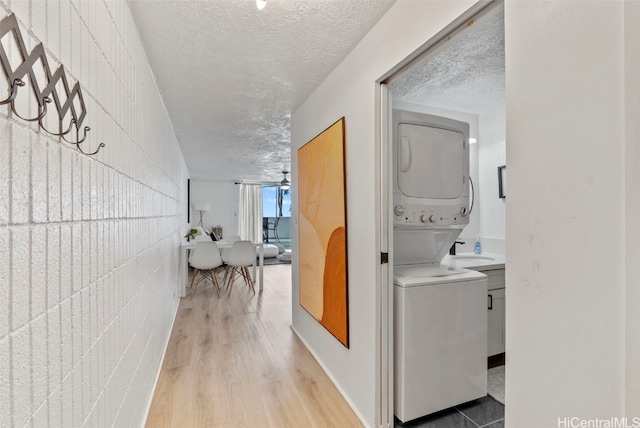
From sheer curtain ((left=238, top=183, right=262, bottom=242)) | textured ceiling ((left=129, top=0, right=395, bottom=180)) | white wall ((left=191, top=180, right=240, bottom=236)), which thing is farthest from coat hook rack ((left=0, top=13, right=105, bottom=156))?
sheer curtain ((left=238, top=183, right=262, bottom=242))

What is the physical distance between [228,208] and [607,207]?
8577 millimetres

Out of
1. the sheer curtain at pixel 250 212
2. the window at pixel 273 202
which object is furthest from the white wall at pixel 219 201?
the window at pixel 273 202

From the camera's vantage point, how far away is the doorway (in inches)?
55.9

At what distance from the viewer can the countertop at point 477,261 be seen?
91.2 inches

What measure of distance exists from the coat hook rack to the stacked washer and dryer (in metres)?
1.52

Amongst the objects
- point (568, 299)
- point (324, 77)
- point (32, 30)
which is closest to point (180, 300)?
point (324, 77)

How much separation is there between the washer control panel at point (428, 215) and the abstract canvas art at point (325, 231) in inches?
14.5

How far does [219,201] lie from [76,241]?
26.2 feet

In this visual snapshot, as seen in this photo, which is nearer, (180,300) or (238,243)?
(180,300)

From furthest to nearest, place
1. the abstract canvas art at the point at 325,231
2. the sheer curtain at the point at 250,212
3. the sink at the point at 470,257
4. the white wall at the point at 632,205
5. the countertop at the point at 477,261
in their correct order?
the sheer curtain at the point at 250,212
the sink at the point at 470,257
the countertop at the point at 477,261
the abstract canvas art at the point at 325,231
the white wall at the point at 632,205

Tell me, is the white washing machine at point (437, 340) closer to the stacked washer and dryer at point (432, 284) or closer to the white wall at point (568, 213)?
the stacked washer and dryer at point (432, 284)

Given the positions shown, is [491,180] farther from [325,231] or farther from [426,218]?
[325,231]

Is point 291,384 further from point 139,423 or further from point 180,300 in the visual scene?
point 180,300

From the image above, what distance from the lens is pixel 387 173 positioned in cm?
166
